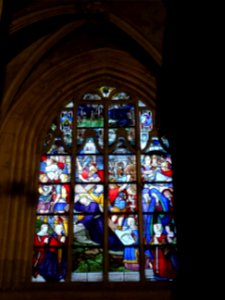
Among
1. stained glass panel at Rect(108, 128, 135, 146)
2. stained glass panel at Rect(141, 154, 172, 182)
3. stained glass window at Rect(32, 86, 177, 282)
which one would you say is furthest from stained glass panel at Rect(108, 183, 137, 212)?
stained glass panel at Rect(108, 128, 135, 146)

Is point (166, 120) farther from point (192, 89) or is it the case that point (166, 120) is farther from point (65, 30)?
point (65, 30)

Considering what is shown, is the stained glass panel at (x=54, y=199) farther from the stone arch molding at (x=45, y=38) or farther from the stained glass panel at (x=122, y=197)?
the stone arch molding at (x=45, y=38)

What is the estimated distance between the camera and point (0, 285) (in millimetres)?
7016

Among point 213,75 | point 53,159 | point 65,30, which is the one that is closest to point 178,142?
point 213,75

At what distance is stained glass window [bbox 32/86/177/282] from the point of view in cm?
747

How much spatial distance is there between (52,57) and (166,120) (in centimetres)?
406

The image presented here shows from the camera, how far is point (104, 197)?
26.2ft

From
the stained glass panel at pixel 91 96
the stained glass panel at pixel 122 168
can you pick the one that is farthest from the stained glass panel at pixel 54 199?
the stained glass panel at pixel 91 96

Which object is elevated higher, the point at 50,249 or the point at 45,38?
the point at 45,38

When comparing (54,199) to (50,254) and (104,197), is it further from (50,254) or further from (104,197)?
(50,254)

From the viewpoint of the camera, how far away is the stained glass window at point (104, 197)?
747 centimetres

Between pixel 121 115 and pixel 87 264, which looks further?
pixel 121 115

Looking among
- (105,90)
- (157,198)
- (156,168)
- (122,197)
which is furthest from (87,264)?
(105,90)

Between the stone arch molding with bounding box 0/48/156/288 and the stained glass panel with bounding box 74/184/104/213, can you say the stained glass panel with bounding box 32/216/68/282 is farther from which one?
the stained glass panel with bounding box 74/184/104/213
